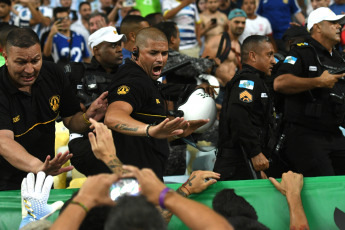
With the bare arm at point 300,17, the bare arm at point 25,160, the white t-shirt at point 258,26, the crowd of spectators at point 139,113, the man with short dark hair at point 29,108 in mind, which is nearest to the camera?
the crowd of spectators at point 139,113

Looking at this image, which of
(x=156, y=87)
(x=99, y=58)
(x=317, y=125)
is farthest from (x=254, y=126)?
(x=99, y=58)

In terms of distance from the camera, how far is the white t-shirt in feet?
32.5

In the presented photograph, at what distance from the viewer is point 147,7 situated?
33.5ft

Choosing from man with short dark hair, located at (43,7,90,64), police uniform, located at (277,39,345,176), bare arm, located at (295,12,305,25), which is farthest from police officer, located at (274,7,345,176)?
bare arm, located at (295,12,305,25)

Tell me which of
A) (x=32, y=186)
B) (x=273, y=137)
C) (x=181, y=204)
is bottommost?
(x=273, y=137)

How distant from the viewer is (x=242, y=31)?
9.30 m

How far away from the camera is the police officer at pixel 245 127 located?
5.30m

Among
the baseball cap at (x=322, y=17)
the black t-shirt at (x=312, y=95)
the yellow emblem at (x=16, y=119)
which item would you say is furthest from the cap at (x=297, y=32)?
the yellow emblem at (x=16, y=119)

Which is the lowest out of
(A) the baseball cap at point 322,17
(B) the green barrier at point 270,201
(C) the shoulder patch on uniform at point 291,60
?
(B) the green barrier at point 270,201

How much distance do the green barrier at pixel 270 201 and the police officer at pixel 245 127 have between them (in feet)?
3.20

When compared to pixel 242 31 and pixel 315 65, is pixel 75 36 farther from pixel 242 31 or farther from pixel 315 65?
pixel 315 65

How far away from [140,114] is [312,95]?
2184 millimetres

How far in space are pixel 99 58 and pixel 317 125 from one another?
7.58 ft

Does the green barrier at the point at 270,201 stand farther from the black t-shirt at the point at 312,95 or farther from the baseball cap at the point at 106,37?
the baseball cap at the point at 106,37
